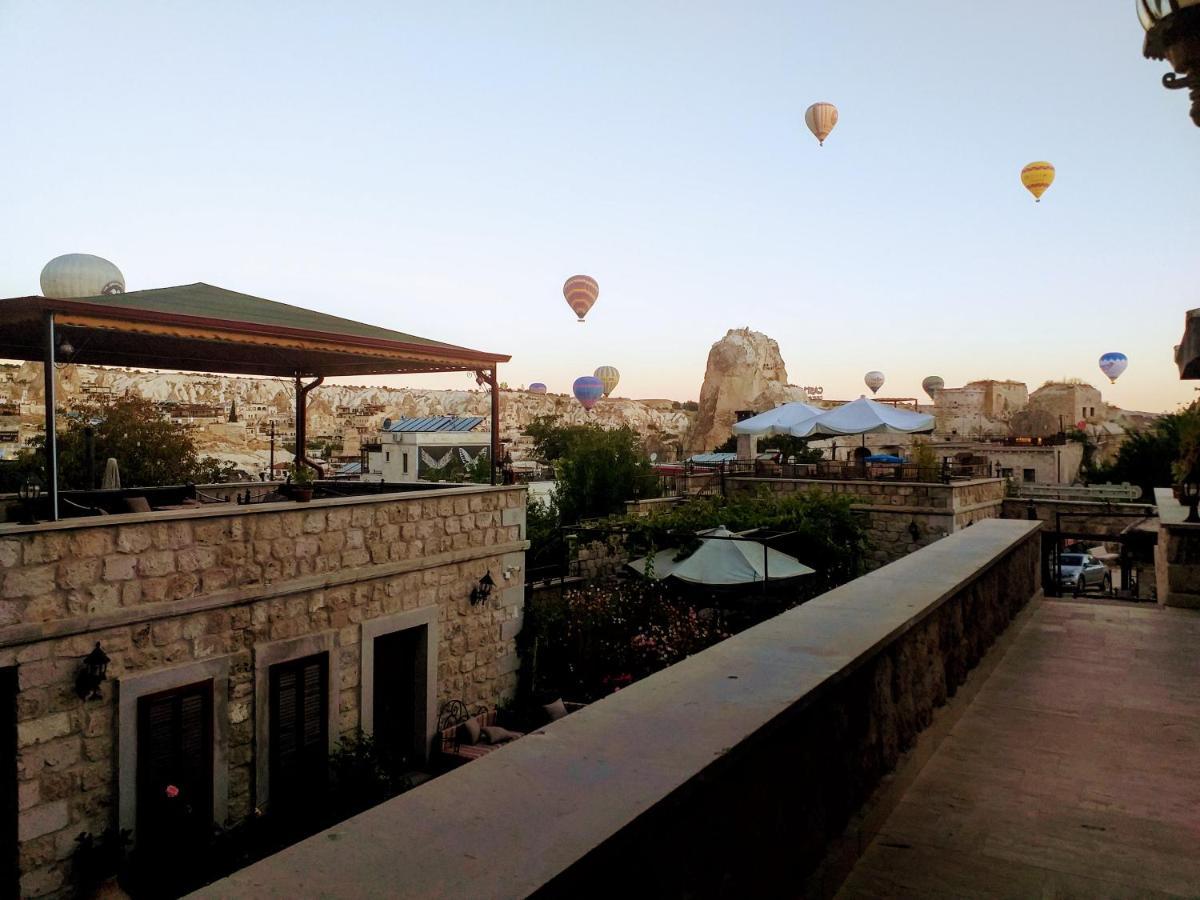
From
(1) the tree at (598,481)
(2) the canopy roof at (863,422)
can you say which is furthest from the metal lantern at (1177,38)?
(1) the tree at (598,481)

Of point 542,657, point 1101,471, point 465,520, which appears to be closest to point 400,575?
point 465,520

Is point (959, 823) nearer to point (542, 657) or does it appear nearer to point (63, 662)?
point (63, 662)

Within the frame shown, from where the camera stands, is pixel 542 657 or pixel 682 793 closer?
pixel 682 793

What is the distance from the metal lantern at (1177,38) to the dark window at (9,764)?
7278mm

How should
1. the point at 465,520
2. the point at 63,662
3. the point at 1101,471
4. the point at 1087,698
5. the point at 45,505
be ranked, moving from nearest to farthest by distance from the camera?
Answer: the point at 1087,698 < the point at 63,662 < the point at 45,505 < the point at 465,520 < the point at 1101,471

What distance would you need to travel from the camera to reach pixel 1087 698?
12.8 ft

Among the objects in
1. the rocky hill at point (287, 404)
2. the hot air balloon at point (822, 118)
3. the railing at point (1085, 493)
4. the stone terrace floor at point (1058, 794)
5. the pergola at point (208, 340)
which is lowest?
the railing at point (1085, 493)

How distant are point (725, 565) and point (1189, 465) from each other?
7200mm

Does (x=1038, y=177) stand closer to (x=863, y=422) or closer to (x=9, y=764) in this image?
(x=863, y=422)

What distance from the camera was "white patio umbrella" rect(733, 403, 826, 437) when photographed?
2314cm

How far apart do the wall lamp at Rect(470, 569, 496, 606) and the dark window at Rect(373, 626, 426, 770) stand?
2.94ft

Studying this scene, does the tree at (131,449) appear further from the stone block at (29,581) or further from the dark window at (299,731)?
the stone block at (29,581)

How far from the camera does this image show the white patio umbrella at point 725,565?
12438 millimetres

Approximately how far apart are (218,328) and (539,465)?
3294 centimetres
